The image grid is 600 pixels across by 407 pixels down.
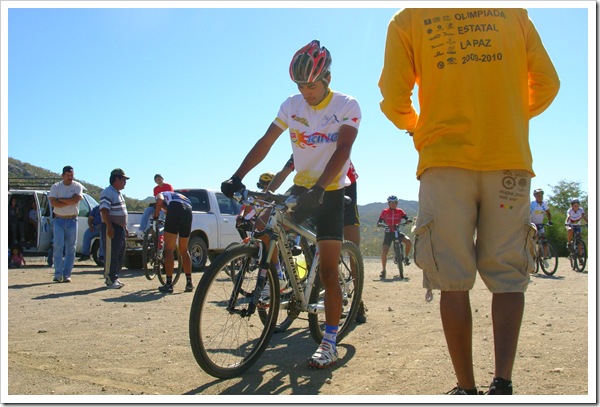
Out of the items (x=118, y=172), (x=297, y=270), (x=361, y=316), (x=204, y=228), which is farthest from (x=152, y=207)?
(x=297, y=270)

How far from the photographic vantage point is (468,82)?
10.1ft

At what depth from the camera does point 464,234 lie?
299 centimetres

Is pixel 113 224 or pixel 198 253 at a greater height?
pixel 113 224

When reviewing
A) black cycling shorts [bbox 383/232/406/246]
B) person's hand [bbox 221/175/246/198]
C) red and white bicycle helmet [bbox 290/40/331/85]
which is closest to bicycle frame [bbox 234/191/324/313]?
person's hand [bbox 221/175/246/198]

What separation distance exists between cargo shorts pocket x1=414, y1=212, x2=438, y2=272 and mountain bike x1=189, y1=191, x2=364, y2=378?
4.62ft

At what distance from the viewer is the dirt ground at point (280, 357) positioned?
149 inches

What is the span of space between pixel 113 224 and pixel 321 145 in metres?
7.11

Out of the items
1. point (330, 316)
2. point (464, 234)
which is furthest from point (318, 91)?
point (464, 234)

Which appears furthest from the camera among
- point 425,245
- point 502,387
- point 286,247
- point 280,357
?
point 280,357

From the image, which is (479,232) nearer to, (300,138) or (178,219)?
(300,138)

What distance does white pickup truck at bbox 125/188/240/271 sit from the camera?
1494 cm

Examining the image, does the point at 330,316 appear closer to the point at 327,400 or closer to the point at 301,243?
the point at 301,243

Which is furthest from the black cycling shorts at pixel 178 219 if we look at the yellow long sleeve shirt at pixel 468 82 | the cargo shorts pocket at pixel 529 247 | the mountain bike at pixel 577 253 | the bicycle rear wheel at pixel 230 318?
the mountain bike at pixel 577 253

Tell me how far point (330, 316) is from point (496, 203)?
2.02 metres
